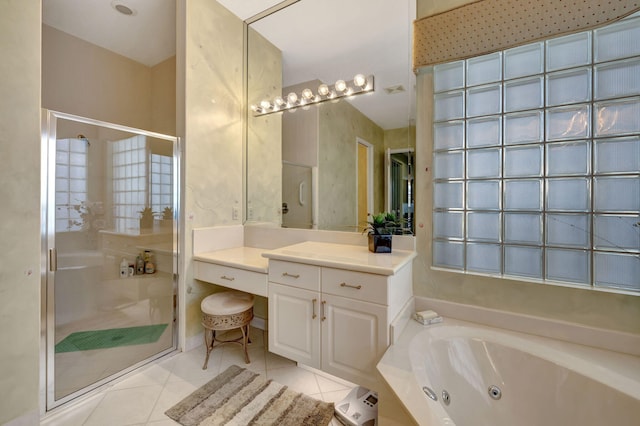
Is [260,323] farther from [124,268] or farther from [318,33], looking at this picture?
[318,33]

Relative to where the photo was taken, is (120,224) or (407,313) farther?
(120,224)

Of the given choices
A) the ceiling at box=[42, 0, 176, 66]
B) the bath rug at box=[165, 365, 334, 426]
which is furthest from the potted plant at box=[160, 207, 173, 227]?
the ceiling at box=[42, 0, 176, 66]

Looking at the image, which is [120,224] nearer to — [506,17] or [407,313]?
[407,313]

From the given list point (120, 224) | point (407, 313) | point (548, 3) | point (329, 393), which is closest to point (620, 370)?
point (407, 313)

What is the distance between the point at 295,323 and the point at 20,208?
5.12ft

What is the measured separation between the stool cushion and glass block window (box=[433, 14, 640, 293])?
140cm

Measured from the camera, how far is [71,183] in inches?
63.4

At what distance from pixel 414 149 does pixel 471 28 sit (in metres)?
0.73

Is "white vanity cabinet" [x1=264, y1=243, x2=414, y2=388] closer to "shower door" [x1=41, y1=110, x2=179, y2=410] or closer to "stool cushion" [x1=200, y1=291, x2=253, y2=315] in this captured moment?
"stool cushion" [x1=200, y1=291, x2=253, y2=315]

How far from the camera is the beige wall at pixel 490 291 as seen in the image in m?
1.28

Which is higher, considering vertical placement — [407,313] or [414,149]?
[414,149]

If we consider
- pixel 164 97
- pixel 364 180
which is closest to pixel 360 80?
pixel 364 180

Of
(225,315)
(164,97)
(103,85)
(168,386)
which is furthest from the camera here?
(164,97)

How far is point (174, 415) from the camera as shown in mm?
1440
